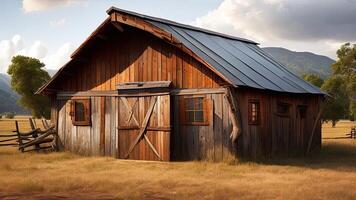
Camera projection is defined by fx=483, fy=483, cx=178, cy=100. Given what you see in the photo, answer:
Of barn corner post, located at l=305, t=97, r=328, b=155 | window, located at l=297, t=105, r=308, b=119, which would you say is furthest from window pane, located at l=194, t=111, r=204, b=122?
barn corner post, located at l=305, t=97, r=328, b=155

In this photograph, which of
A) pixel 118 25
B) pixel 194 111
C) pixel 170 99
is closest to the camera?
pixel 194 111

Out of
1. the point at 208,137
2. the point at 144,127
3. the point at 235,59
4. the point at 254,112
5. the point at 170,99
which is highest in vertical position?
the point at 235,59

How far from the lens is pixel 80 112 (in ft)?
74.2

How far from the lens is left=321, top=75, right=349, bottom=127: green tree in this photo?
192ft

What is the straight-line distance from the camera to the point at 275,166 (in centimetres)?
1734

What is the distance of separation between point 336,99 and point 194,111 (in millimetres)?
48452

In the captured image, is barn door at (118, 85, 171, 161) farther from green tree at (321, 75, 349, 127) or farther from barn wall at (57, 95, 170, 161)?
green tree at (321, 75, 349, 127)

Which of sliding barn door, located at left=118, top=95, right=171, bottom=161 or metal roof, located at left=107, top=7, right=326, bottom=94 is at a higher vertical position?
metal roof, located at left=107, top=7, right=326, bottom=94

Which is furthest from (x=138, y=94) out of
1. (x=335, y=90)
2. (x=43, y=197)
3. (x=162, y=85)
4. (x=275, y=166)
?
(x=335, y=90)

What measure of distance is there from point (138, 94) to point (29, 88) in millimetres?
45839

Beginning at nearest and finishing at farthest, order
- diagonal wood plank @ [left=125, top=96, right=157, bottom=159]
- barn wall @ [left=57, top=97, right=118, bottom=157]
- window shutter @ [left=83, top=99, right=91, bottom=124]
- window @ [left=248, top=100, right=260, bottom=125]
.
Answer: window @ [left=248, top=100, right=260, bottom=125] < diagonal wood plank @ [left=125, top=96, right=157, bottom=159] < barn wall @ [left=57, top=97, right=118, bottom=157] < window shutter @ [left=83, top=99, right=91, bottom=124]

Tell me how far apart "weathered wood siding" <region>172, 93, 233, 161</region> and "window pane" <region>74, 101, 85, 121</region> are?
17.7ft

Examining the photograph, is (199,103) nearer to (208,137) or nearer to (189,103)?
(189,103)

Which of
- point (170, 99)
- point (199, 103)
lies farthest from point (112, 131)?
point (199, 103)
